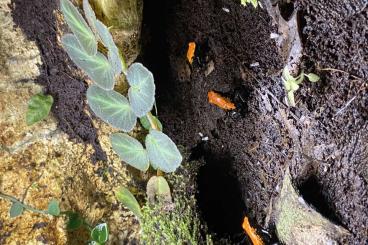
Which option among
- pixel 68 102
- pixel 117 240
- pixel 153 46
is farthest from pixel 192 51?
pixel 117 240

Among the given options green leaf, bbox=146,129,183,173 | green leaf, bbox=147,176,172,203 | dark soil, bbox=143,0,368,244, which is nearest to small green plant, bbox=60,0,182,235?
green leaf, bbox=146,129,183,173

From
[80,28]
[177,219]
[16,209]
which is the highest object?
[80,28]

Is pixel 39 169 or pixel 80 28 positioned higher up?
pixel 80 28

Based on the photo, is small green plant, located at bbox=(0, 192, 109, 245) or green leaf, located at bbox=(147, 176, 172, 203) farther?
green leaf, located at bbox=(147, 176, 172, 203)

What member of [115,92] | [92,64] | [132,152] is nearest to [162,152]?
[132,152]

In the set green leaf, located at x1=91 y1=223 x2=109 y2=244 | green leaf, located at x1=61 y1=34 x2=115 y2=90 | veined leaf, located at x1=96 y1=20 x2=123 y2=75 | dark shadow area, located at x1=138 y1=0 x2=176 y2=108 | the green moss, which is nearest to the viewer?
veined leaf, located at x1=96 y1=20 x2=123 y2=75

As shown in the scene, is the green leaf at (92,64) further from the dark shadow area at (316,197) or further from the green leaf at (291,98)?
the dark shadow area at (316,197)

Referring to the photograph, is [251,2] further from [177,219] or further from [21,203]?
[21,203]

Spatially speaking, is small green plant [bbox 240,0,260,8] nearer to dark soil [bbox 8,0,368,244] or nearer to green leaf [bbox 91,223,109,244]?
dark soil [bbox 8,0,368,244]
